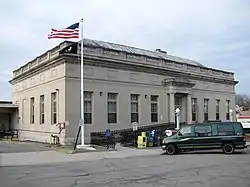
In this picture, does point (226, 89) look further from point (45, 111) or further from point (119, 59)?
point (45, 111)

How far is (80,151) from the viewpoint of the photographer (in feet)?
79.3

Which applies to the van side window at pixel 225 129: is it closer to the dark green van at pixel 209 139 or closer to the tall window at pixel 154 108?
the dark green van at pixel 209 139

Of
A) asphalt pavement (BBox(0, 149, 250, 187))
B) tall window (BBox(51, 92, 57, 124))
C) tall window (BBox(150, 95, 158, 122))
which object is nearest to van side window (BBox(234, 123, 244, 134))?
asphalt pavement (BBox(0, 149, 250, 187))

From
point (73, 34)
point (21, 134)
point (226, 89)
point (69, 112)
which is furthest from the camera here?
point (226, 89)

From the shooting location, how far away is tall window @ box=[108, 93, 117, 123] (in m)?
33.1

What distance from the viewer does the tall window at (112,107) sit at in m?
33.1

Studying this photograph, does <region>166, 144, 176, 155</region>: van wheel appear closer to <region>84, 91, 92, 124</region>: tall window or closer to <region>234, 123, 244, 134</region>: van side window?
<region>234, 123, 244, 134</region>: van side window

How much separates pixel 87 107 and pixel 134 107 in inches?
224

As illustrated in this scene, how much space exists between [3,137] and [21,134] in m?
3.25

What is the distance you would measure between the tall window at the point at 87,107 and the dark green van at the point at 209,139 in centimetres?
1027

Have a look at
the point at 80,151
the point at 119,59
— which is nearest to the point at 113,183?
the point at 80,151

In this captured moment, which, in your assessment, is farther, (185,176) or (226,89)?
(226,89)

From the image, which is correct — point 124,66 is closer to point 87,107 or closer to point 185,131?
point 87,107

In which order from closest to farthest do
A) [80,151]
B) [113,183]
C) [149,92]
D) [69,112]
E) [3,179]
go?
[113,183]
[3,179]
[80,151]
[69,112]
[149,92]
